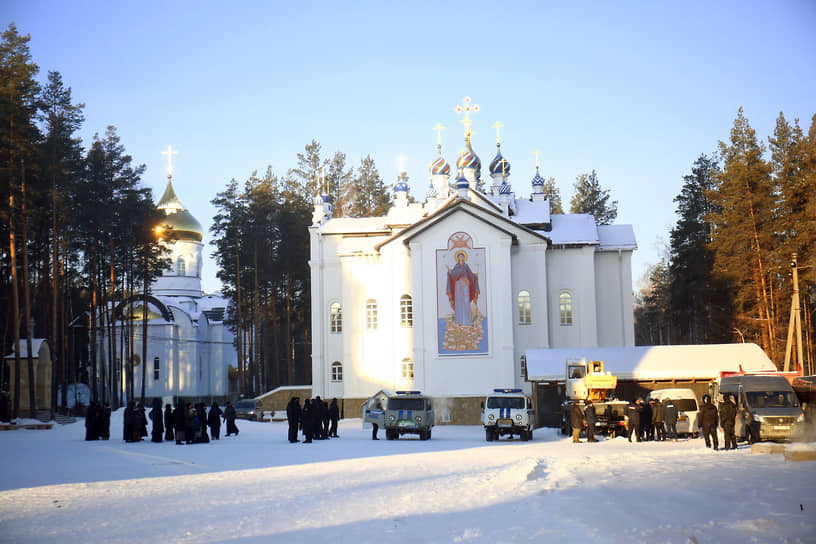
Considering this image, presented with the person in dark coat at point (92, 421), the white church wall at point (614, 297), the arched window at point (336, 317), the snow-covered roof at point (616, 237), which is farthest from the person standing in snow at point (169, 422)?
the snow-covered roof at point (616, 237)

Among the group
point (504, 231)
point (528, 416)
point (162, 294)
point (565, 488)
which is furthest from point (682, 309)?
point (565, 488)

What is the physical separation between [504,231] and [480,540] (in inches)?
1313

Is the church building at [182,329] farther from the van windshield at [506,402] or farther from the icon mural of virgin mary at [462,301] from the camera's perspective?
the van windshield at [506,402]

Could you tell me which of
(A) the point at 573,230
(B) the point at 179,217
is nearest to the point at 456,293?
(A) the point at 573,230

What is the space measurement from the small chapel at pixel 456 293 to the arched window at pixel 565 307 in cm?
5

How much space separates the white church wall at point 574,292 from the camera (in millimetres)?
43969

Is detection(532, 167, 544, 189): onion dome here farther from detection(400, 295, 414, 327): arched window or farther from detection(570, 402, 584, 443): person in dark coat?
detection(570, 402, 584, 443): person in dark coat

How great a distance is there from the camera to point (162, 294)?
2685 inches

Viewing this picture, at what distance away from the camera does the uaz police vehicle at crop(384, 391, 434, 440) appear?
91.5 ft

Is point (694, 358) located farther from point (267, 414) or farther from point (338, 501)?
point (338, 501)

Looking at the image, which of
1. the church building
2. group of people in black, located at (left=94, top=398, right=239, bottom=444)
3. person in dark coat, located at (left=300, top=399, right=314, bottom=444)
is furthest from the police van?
the church building

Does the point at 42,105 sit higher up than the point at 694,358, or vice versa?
the point at 42,105

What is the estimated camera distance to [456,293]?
Result: 41656 millimetres

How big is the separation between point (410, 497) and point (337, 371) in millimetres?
34634
